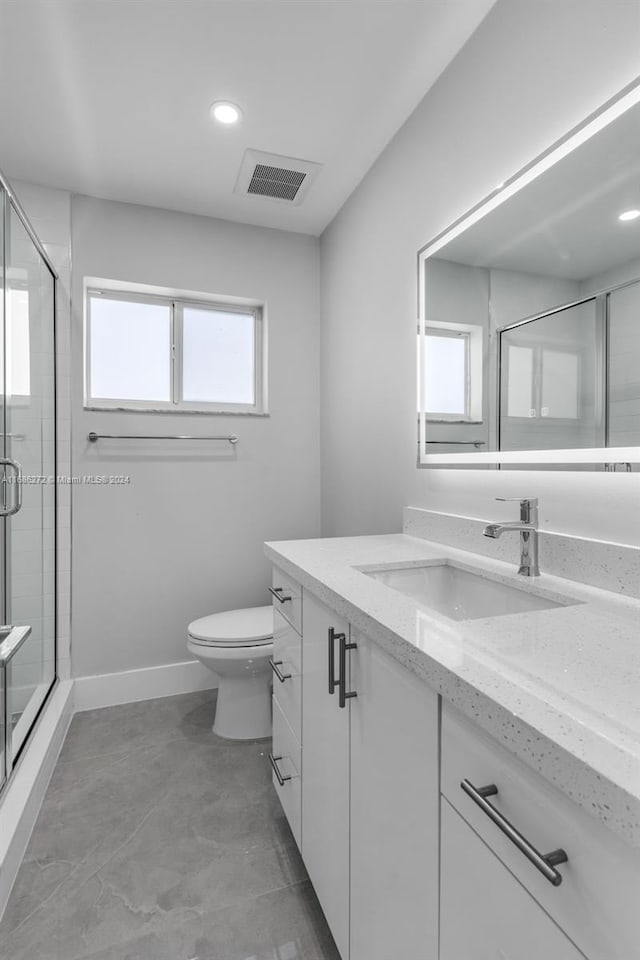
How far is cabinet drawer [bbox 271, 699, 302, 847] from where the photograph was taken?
1355mm

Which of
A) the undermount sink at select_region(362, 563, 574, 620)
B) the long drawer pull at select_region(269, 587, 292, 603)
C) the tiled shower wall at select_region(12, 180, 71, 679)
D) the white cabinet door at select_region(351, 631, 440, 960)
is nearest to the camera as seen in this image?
the white cabinet door at select_region(351, 631, 440, 960)

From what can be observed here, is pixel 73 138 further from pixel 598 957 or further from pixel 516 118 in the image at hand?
pixel 598 957

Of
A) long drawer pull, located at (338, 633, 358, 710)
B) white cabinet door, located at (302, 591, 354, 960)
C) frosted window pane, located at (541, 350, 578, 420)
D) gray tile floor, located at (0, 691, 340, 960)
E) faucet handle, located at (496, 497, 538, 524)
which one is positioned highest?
frosted window pane, located at (541, 350, 578, 420)

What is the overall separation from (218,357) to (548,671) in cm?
244

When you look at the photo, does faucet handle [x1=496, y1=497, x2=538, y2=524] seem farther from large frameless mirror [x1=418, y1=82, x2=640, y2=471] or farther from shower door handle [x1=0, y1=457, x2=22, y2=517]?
shower door handle [x1=0, y1=457, x2=22, y2=517]

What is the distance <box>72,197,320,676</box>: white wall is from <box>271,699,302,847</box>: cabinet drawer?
43.9 inches

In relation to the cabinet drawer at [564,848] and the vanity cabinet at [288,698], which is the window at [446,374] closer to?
the vanity cabinet at [288,698]

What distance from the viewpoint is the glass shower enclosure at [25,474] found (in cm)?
173

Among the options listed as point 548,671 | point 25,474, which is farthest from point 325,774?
point 25,474

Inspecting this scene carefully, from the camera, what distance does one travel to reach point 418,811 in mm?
750

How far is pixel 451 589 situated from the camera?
144 centimetres

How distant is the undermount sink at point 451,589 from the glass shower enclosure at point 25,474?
116 centimetres

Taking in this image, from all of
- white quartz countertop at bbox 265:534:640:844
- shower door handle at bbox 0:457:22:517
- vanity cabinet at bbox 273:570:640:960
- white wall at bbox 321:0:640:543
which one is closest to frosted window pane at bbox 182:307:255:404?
white wall at bbox 321:0:640:543

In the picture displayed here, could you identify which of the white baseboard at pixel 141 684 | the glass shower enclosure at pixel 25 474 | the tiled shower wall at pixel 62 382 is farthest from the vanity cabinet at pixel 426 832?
the tiled shower wall at pixel 62 382
